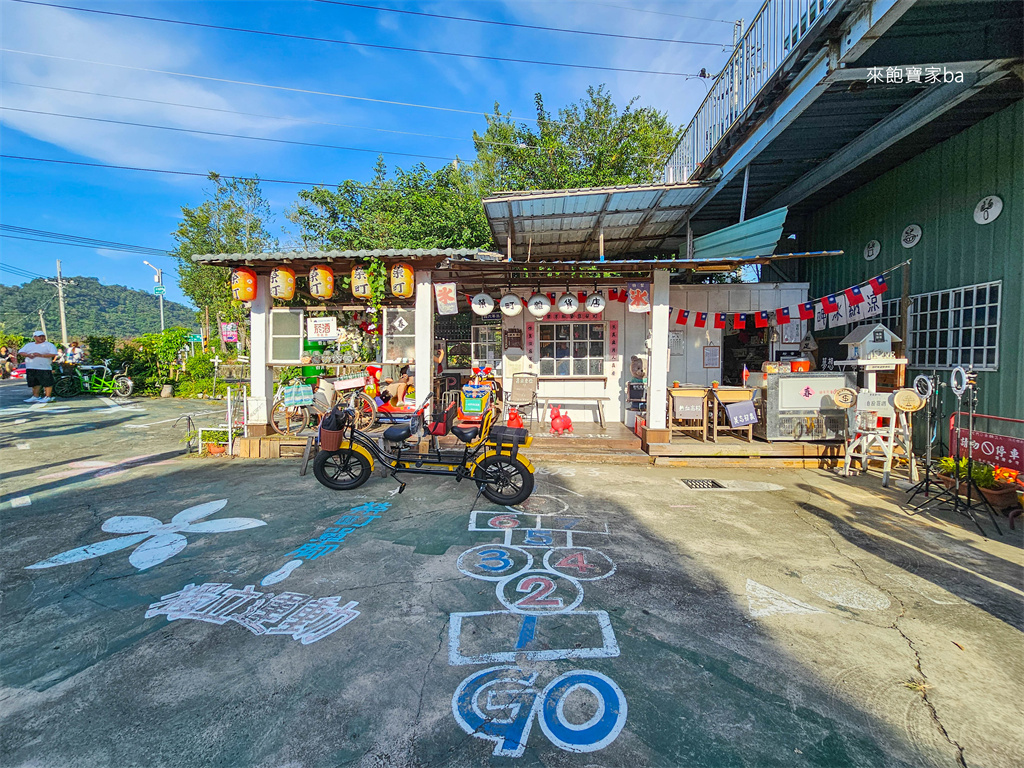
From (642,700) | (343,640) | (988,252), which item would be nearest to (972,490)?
(988,252)

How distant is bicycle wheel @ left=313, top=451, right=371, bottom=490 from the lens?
5.71m

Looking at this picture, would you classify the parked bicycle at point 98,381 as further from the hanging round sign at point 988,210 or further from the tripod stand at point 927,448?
the hanging round sign at point 988,210

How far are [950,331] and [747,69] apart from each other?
5.18m

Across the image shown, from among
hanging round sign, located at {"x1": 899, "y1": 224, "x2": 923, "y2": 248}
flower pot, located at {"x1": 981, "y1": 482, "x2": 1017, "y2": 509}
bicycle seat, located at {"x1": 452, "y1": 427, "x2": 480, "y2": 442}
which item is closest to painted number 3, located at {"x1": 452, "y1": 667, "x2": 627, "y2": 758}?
bicycle seat, located at {"x1": 452, "y1": 427, "x2": 480, "y2": 442}

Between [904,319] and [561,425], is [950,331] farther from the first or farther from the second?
[561,425]

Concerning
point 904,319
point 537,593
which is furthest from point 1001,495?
point 537,593

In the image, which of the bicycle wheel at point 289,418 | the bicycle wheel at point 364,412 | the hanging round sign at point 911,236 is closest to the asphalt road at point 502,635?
the bicycle wheel at point 289,418

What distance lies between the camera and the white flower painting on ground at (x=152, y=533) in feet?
12.6

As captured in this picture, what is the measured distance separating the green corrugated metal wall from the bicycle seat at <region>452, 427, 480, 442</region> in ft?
22.9

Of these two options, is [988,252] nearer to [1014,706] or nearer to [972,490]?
[972,490]

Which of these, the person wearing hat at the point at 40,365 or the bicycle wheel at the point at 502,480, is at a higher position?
the person wearing hat at the point at 40,365

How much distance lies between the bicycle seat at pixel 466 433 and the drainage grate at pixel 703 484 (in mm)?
3272

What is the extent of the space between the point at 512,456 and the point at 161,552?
356 centimetres

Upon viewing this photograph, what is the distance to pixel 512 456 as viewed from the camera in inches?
203
